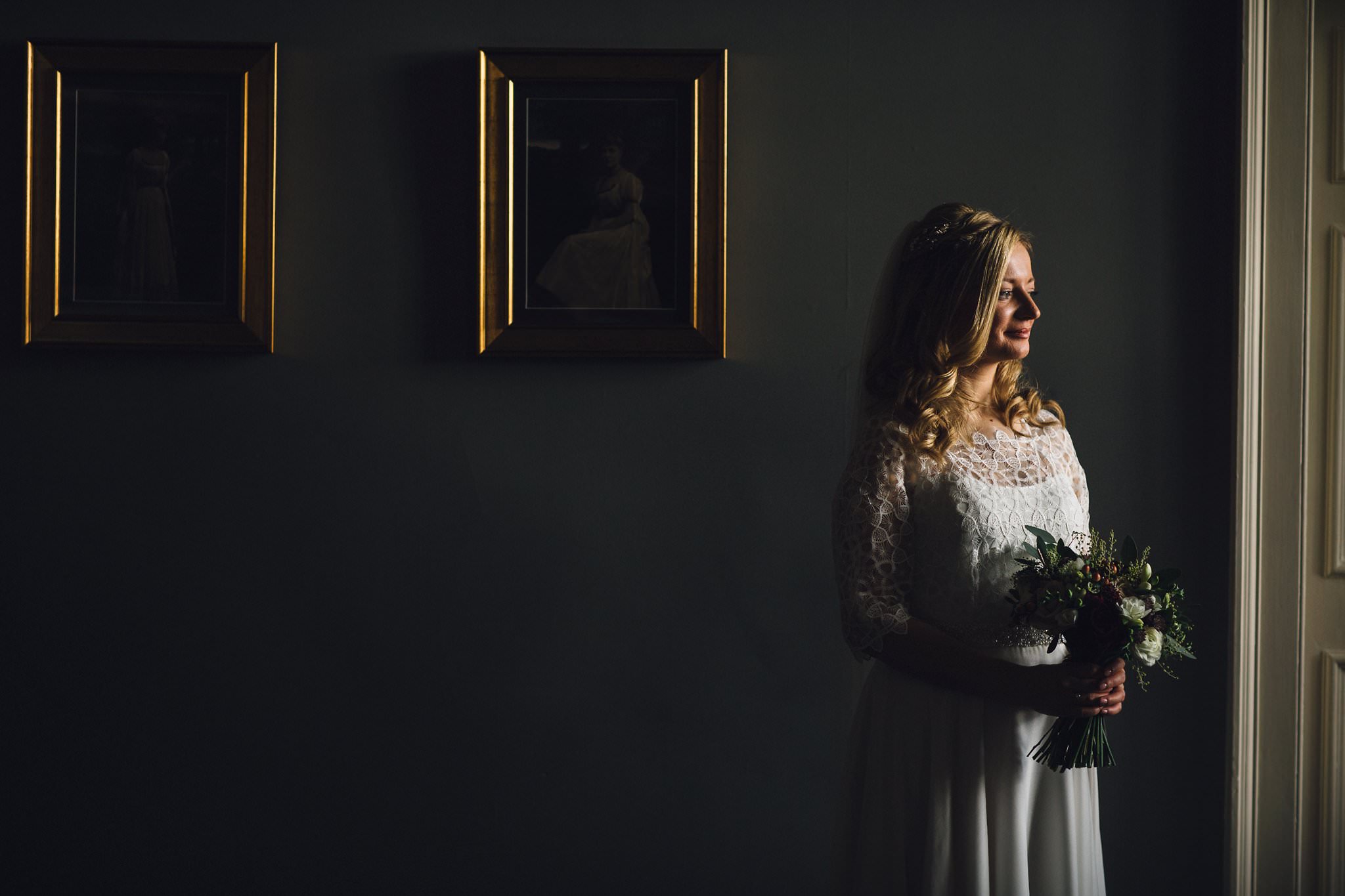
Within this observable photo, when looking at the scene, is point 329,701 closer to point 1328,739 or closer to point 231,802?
point 231,802

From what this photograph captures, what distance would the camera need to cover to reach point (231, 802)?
96.5 inches

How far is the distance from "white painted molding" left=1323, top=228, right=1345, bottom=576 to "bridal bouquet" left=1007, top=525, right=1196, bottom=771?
1063mm

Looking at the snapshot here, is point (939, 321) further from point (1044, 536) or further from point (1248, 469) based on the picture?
point (1248, 469)

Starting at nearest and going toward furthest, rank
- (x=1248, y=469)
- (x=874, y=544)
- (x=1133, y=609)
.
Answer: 1. (x=1133, y=609)
2. (x=874, y=544)
3. (x=1248, y=469)

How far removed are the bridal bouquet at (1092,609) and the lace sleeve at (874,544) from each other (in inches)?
8.0

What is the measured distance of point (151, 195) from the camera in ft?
7.95

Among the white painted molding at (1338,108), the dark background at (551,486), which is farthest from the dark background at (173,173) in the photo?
the white painted molding at (1338,108)

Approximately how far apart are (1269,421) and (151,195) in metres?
2.83

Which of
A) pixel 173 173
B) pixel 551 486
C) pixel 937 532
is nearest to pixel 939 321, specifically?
pixel 937 532

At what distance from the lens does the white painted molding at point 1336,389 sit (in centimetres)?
246

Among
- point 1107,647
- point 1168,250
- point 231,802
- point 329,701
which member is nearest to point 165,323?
point 329,701

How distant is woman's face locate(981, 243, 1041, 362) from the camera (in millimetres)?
1836

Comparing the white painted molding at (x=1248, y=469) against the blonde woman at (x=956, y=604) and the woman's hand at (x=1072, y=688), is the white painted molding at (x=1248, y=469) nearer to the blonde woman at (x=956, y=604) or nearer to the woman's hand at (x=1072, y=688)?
the blonde woman at (x=956, y=604)

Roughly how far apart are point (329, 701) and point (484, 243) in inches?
47.6
